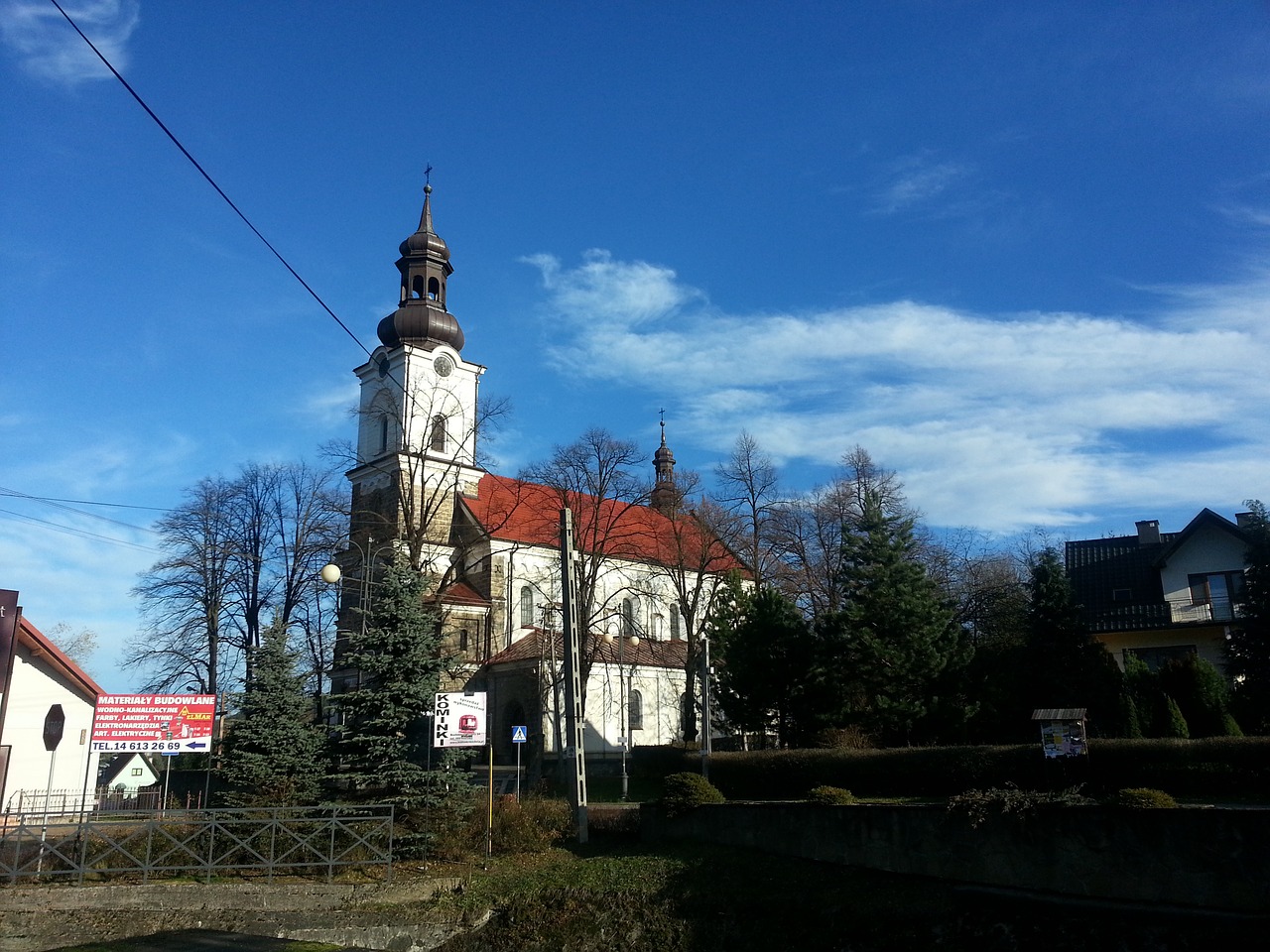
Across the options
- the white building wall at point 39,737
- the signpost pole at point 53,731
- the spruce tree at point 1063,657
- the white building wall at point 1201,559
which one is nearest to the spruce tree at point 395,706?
Answer: the white building wall at point 39,737

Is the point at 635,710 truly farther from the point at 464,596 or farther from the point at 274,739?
the point at 274,739

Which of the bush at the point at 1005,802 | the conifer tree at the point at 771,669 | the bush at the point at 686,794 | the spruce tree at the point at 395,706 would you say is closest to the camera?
the bush at the point at 1005,802

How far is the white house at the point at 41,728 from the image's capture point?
27.6m

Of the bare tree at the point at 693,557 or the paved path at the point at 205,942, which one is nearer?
the paved path at the point at 205,942

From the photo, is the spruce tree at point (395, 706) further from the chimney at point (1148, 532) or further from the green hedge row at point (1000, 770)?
the chimney at point (1148, 532)

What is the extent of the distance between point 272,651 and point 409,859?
8.23 m

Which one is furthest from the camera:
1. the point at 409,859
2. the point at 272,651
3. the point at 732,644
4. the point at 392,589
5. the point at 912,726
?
the point at 732,644

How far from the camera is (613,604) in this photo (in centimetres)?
5062

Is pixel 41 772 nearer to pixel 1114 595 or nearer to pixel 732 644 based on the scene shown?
pixel 732 644

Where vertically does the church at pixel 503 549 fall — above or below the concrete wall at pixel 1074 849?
above

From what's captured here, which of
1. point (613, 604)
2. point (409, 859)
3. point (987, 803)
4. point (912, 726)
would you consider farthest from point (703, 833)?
point (613, 604)

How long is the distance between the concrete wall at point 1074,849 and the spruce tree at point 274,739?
11866mm

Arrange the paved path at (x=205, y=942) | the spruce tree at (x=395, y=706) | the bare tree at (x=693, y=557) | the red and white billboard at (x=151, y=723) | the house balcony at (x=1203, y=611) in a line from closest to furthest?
the paved path at (x=205, y=942) → the spruce tree at (x=395, y=706) → the red and white billboard at (x=151, y=723) → the house balcony at (x=1203, y=611) → the bare tree at (x=693, y=557)

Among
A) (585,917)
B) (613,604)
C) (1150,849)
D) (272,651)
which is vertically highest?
(613,604)
